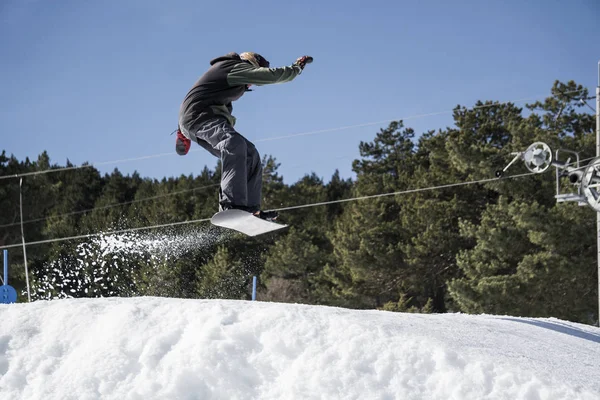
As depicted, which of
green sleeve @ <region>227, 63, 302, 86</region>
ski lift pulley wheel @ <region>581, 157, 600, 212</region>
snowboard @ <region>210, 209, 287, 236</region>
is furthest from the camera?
ski lift pulley wheel @ <region>581, 157, 600, 212</region>

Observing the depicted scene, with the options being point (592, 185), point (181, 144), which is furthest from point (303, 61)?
point (592, 185)

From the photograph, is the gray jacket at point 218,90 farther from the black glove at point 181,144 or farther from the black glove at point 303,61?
the black glove at point 181,144

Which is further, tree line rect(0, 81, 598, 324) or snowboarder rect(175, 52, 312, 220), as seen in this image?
tree line rect(0, 81, 598, 324)

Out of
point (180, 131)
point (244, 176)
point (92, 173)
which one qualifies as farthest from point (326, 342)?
point (92, 173)

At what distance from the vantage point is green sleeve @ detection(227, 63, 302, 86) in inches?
245

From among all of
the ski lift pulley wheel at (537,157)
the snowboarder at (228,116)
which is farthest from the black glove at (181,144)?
the ski lift pulley wheel at (537,157)

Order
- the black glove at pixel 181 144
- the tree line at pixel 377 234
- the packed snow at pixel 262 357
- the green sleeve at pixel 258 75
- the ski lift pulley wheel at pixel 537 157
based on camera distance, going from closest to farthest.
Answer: the packed snow at pixel 262 357, the green sleeve at pixel 258 75, the black glove at pixel 181 144, the ski lift pulley wheel at pixel 537 157, the tree line at pixel 377 234

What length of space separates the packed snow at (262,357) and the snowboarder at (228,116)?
1.65 metres

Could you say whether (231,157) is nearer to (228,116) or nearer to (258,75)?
(228,116)

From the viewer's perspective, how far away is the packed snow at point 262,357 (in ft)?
13.3

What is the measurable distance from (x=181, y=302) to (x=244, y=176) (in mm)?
1731

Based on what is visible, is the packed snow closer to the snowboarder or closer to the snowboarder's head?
the snowboarder

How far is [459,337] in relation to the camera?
475 centimetres

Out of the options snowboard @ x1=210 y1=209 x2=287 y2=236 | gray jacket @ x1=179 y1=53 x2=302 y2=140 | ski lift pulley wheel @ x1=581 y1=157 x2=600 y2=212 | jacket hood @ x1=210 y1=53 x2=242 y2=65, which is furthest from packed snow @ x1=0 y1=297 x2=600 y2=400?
ski lift pulley wheel @ x1=581 y1=157 x2=600 y2=212
